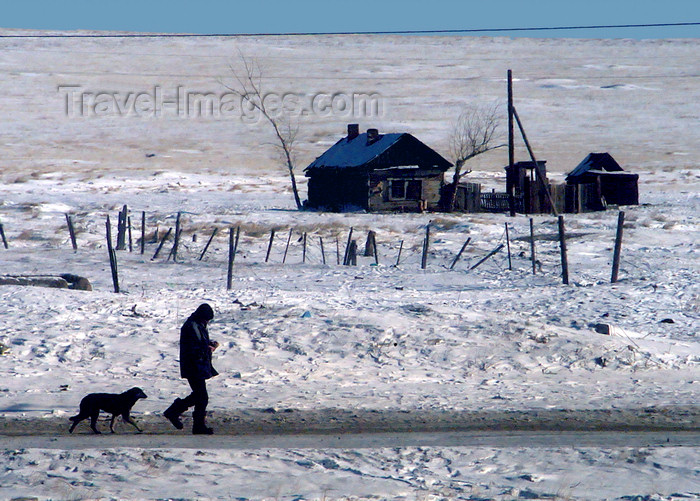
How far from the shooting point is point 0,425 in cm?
840

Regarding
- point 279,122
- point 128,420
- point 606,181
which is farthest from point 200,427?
point 279,122

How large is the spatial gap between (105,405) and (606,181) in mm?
37932

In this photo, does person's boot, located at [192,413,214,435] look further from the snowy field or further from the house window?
the house window

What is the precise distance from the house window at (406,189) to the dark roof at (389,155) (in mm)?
871

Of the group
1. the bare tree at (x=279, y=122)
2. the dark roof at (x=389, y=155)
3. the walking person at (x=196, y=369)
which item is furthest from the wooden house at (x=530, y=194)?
the walking person at (x=196, y=369)

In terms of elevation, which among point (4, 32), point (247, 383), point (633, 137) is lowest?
point (247, 383)

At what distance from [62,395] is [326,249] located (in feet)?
52.1

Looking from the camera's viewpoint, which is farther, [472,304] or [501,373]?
[472,304]

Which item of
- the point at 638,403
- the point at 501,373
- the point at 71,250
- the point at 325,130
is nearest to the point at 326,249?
the point at 71,250

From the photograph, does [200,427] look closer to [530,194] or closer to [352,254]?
[352,254]

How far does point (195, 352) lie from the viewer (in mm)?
8125

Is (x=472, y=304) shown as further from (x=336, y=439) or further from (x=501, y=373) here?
(x=336, y=439)

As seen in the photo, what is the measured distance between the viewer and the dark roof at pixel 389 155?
39.7 meters

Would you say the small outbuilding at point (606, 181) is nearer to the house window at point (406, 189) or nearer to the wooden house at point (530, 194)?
the wooden house at point (530, 194)
